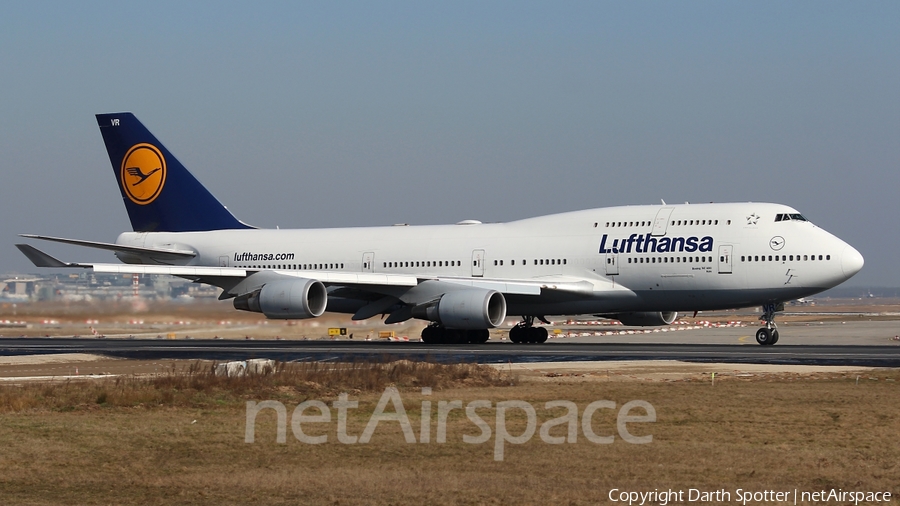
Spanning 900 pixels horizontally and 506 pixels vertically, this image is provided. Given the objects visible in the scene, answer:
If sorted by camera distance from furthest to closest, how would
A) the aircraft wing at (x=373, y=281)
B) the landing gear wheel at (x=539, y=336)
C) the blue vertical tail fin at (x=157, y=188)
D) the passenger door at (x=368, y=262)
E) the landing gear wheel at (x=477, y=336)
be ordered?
the blue vertical tail fin at (x=157, y=188)
the passenger door at (x=368, y=262)
the landing gear wheel at (x=539, y=336)
the landing gear wheel at (x=477, y=336)
the aircraft wing at (x=373, y=281)

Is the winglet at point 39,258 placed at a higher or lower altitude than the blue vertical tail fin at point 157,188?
lower

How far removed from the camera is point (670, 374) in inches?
901

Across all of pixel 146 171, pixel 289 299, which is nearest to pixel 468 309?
pixel 289 299

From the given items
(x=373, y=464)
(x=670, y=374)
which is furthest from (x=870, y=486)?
(x=670, y=374)

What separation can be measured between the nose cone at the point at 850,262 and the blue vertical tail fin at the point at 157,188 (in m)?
23.2

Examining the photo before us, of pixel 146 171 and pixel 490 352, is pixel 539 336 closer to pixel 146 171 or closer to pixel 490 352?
pixel 490 352

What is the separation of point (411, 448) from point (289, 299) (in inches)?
860

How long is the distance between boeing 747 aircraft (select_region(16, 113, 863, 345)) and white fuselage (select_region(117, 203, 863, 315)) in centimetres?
4

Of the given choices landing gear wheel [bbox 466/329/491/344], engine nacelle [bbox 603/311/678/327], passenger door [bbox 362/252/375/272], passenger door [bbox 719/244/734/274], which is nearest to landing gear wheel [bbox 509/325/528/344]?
landing gear wheel [bbox 466/329/491/344]

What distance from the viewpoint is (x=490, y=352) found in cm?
3091

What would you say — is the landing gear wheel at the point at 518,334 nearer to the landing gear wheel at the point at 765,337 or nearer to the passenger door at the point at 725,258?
the passenger door at the point at 725,258

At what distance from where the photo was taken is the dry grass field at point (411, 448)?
10906mm

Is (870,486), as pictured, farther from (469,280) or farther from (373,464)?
(469,280)

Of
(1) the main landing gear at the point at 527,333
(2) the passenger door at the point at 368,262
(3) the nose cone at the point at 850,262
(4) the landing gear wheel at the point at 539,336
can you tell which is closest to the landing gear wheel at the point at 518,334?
(1) the main landing gear at the point at 527,333
